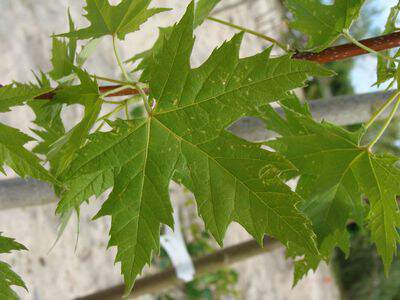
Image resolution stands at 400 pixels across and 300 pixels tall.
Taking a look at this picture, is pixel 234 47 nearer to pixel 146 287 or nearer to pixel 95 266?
pixel 146 287

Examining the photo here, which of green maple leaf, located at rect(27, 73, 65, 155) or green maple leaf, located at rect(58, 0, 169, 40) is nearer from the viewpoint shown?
green maple leaf, located at rect(58, 0, 169, 40)

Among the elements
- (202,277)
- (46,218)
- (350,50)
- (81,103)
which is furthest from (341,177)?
(202,277)

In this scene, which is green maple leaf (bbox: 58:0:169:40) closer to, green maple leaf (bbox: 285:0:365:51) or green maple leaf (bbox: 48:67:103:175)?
green maple leaf (bbox: 48:67:103:175)

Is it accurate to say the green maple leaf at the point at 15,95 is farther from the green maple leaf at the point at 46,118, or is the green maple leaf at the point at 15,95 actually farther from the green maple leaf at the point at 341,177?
the green maple leaf at the point at 341,177

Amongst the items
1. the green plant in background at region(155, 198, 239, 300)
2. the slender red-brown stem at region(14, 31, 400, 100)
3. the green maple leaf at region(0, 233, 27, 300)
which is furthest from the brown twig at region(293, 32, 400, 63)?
the green plant in background at region(155, 198, 239, 300)

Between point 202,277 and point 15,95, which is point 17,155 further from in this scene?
point 202,277

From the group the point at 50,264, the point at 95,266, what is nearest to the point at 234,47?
the point at 50,264
